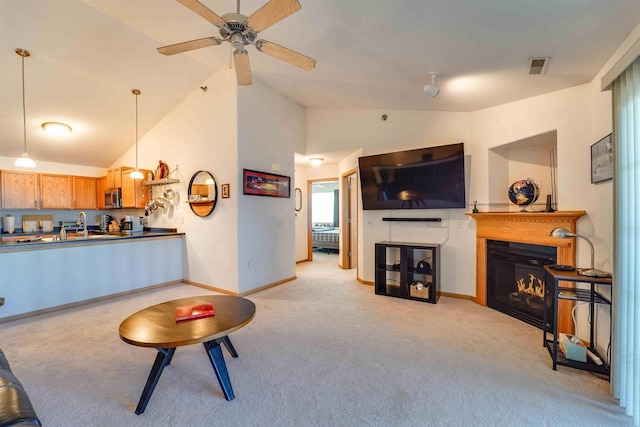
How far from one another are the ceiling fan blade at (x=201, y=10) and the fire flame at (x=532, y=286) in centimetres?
385

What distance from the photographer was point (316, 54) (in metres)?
2.98

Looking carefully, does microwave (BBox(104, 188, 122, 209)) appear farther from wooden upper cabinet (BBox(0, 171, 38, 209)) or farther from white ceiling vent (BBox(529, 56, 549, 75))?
white ceiling vent (BBox(529, 56, 549, 75))

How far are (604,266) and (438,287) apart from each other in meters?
2.01

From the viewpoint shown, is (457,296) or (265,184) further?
(265,184)

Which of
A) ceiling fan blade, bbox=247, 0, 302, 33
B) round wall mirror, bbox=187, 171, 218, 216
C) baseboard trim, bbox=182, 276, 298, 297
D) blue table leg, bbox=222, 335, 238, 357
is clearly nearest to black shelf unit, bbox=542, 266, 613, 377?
blue table leg, bbox=222, 335, 238, 357

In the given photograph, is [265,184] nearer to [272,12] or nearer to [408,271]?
[408,271]

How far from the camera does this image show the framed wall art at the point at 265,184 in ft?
13.8

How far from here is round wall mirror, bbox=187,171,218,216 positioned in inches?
173

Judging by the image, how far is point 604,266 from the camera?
2.31m

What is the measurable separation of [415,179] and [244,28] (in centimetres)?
298

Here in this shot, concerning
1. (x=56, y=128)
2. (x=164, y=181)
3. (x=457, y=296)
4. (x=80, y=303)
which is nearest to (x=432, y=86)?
(x=457, y=296)

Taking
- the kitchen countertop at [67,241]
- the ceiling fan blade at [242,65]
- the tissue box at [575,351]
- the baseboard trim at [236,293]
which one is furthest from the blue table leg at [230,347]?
the kitchen countertop at [67,241]

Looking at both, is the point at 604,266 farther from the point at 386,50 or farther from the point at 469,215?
the point at 386,50

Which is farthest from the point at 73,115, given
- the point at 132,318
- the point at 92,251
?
the point at 132,318
